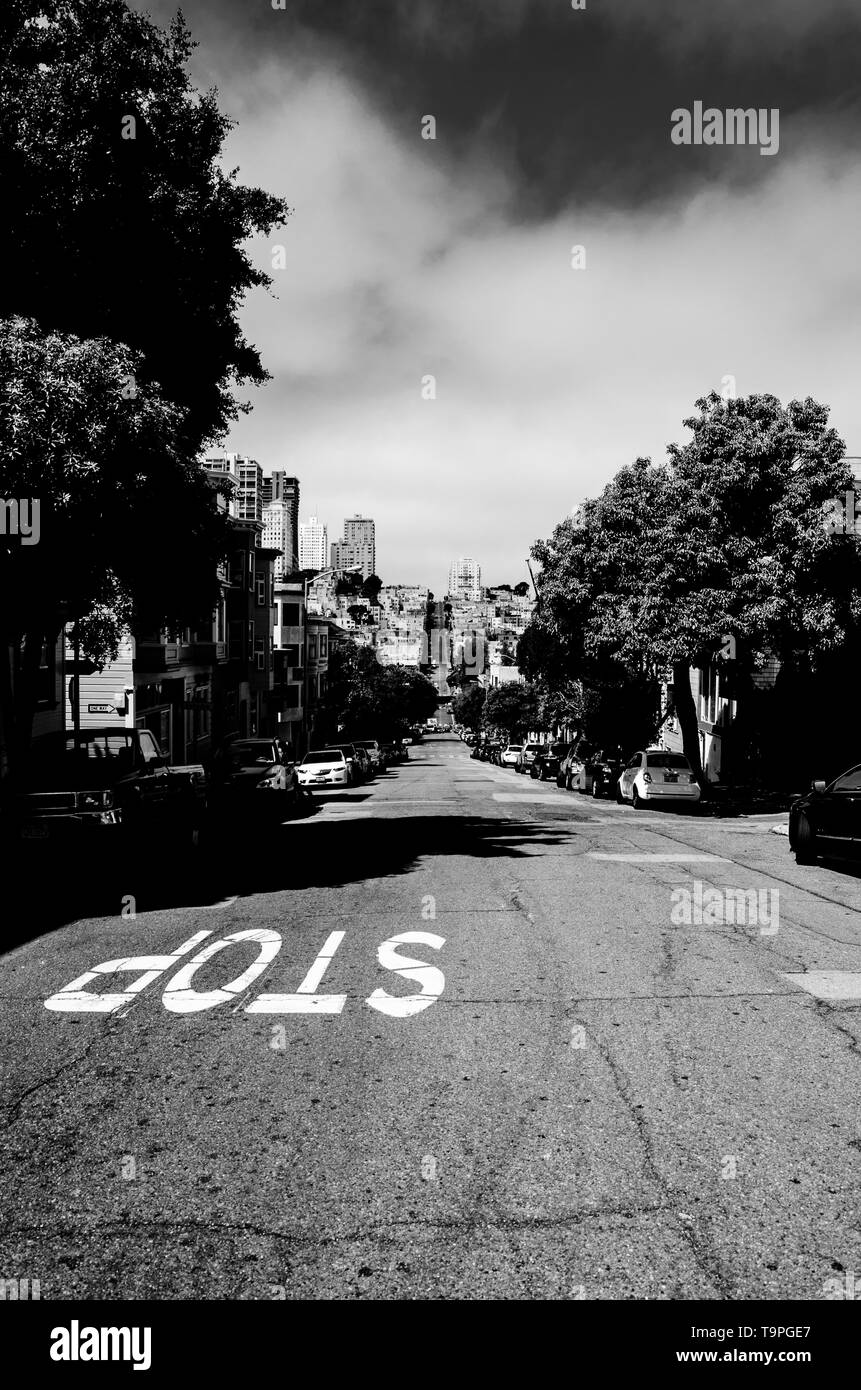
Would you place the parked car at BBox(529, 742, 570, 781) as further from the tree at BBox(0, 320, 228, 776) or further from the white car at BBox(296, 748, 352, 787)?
the tree at BBox(0, 320, 228, 776)

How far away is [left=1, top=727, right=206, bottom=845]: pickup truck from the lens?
42.0 ft

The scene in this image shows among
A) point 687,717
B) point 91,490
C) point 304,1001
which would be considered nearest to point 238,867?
point 91,490

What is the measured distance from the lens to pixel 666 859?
605 inches

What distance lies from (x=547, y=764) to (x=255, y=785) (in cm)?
2937

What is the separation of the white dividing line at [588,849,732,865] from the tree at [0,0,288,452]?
28.3ft

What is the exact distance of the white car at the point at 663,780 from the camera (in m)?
27.6

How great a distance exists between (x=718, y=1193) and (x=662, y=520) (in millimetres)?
25934

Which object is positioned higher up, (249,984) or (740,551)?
(740,551)

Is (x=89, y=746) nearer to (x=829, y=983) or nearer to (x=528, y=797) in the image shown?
(x=829, y=983)

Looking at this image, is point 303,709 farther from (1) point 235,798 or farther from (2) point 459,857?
(2) point 459,857

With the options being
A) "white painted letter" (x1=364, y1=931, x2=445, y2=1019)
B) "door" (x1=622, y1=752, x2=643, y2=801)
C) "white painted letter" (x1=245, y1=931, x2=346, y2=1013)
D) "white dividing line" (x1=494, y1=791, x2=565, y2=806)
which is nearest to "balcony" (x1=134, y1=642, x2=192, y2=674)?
"white dividing line" (x1=494, y1=791, x2=565, y2=806)

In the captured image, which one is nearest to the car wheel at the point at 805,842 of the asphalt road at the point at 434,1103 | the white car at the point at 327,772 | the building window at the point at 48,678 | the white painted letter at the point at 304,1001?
the asphalt road at the point at 434,1103

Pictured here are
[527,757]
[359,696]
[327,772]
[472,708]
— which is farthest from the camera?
[472,708]

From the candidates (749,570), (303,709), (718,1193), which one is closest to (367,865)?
(718,1193)
